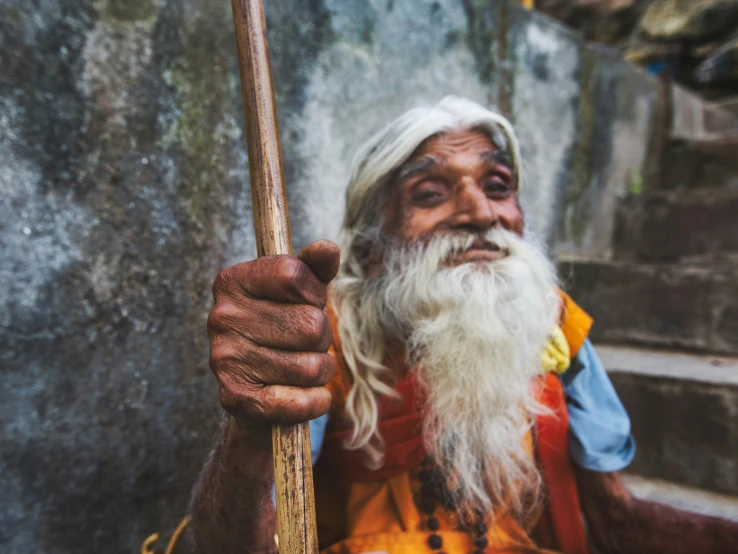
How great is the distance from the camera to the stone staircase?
1972 mm

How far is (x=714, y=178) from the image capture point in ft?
11.3

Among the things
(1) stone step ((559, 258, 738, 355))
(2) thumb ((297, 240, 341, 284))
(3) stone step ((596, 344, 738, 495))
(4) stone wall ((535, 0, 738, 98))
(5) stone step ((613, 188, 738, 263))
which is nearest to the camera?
(2) thumb ((297, 240, 341, 284))

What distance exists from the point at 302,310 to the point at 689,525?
1.22 metres

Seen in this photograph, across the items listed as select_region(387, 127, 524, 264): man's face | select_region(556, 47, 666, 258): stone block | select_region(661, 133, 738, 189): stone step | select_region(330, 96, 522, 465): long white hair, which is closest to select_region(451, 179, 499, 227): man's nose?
select_region(387, 127, 524, 264): man's face

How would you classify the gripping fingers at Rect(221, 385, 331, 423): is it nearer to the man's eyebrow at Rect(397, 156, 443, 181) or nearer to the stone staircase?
the man's eyebrow at Rect(397, 156, 443, 181)

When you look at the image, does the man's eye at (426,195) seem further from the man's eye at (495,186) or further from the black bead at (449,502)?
the black bead at (449,502)

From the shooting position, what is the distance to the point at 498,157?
1.49 m

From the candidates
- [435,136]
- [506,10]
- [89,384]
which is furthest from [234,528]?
[506,10]

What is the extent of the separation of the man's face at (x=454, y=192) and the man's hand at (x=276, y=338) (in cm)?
72

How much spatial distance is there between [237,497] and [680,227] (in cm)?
295

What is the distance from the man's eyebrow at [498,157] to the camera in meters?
1.46

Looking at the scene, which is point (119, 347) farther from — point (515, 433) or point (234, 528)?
point (515, 433)

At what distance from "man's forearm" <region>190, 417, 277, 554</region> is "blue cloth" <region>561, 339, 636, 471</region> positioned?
893mm

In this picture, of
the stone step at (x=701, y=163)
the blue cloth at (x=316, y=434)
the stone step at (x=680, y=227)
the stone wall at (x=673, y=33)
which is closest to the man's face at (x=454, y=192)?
the blue cloth at (x=316, y=434)
